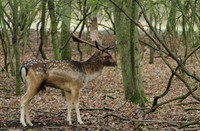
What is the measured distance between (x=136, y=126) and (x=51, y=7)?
20.6ft

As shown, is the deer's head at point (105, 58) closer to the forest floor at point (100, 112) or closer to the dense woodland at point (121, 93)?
the dense woodland at point (121, 93)

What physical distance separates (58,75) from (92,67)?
96 cm

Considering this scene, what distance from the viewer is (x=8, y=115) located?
11.1 metres

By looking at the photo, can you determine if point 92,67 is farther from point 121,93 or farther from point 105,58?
point 121,93

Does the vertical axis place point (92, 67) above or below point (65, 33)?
below

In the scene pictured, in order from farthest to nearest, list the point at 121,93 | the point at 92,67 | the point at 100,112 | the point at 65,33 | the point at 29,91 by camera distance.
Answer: the point at 65,33
the point at 121,93
the point at 100,112
the point at 92,67
the point at 29,91

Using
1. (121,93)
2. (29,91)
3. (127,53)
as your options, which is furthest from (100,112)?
(121,93)

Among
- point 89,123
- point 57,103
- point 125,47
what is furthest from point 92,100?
point 89,123

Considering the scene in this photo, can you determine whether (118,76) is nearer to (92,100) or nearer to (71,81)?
(92,100)

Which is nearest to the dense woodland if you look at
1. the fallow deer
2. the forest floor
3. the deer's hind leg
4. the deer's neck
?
the forest floor

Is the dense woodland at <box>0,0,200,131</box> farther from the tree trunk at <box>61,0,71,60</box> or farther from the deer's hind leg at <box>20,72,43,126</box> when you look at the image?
the deer's hind leg at <box>20,72,43,126</box>

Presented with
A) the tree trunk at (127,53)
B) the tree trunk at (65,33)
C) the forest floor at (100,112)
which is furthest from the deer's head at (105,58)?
the tree trunk at (65,33)

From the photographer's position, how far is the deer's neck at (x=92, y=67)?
10398mm

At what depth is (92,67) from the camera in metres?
10.5
